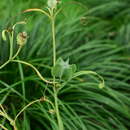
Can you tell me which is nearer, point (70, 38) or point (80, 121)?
point (80, 121)

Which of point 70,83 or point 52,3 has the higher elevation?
point 52,3

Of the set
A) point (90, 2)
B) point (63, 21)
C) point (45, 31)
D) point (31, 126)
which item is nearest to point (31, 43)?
point (45, 31)

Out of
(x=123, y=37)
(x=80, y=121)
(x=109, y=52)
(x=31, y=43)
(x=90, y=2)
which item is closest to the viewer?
(x=80, y=121)

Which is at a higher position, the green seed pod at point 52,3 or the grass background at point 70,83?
the green seed pod at point 52,3

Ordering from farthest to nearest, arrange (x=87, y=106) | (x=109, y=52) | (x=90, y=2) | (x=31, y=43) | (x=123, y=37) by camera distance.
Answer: (x=90, y=2) < (x=123, y=37) < (x=109, y=52) < (x=31, y=43) < (x=87, y=106)

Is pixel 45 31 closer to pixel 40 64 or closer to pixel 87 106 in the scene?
pixel 40 64

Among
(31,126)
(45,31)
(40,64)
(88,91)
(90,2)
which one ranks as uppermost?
(90,2)

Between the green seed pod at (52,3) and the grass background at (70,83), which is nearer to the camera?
the green seed pod at (52,3)

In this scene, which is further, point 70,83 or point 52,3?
point 70,83

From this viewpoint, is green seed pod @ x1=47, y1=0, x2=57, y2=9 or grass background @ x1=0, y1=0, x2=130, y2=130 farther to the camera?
grass background @ x1=0, y1=0, x2=130, y2=130

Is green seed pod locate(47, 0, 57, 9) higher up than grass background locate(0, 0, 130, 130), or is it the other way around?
green seed pod locate(47, 0, 57, 9)

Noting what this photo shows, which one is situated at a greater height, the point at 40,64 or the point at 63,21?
the point at 63,21
